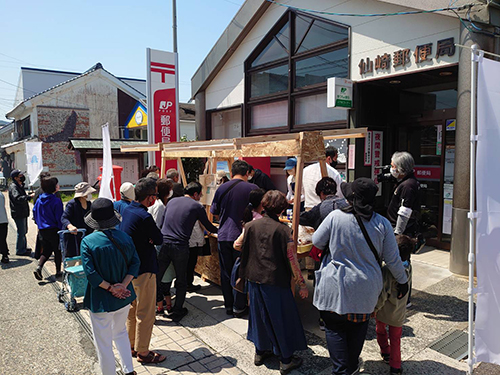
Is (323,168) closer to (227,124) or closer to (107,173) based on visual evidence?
(107,173)

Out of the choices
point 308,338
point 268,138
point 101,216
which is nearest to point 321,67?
point 268,138

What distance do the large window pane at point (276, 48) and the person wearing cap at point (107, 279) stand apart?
7532 millimetres

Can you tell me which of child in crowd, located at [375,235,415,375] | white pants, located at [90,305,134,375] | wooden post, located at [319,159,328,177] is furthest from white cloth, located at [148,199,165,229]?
child in crowd, located at [375,235,415,375]

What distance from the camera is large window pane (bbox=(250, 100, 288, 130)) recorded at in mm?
9633

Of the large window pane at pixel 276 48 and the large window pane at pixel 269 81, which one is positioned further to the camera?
the large window pane at pixel 269 81

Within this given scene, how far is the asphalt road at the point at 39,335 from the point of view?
3.74 metres

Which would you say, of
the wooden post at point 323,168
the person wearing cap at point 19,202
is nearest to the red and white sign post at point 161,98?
the person wearing cap at point 19,202

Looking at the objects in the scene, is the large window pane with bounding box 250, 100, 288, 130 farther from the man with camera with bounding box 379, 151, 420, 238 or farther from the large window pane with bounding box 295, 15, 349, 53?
the man with camera with bounding box 379, 151, 420, 238

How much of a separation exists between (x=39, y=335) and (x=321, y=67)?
743 centimetres

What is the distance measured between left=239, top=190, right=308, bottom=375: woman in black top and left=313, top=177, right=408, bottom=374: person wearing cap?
42cm

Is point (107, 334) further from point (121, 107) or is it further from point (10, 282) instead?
point (121, 107)

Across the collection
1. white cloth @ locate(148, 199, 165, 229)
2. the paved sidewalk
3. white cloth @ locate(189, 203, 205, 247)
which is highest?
white cloth @ locate(148, 199, 165, 229)

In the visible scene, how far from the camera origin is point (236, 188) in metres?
4.68

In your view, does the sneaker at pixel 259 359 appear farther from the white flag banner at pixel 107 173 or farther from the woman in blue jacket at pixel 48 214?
the white flag banner at pixel 107 173
